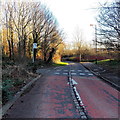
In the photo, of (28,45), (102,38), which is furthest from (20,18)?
(102,38)

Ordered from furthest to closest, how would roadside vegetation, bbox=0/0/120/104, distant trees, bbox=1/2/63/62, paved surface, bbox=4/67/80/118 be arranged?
distant trees, bbox=1/2/63/62 < roadside vegetation, bbox=0/0/120/104 < paved surface, bbox=4/67/80/118

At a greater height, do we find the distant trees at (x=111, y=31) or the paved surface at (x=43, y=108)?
the distant trees at (x=111, y=31)

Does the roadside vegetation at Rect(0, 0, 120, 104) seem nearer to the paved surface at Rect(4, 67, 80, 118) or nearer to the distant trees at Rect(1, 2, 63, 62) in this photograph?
the distant trees at Rect(1, 2, 63, 62)

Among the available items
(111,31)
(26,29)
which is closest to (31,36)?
(26,29)

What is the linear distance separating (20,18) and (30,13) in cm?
193

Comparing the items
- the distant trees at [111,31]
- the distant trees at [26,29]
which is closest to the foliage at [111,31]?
the distant trees at [111,31]

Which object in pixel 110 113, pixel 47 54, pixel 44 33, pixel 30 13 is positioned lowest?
pixel 110 113

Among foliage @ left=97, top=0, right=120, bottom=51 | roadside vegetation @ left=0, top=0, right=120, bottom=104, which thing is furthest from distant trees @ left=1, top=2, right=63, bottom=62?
A: foliage @ left=97, top=0, right=120, bottom=51

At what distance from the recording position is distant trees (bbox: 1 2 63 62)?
63.8 feet

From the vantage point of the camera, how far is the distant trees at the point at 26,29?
1944cm

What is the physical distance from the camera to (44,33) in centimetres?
2753

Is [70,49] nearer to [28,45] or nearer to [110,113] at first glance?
[28,45]

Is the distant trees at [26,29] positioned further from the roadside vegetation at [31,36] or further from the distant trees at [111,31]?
the distant trees at [111,31]

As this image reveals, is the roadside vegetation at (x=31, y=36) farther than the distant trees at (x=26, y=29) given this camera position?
No
